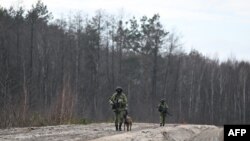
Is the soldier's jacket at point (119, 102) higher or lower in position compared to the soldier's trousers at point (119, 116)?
higher

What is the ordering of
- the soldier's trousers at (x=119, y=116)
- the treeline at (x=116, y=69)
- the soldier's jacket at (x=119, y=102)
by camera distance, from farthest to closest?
the treeline at (x=116, y=69), the soldier's trousers at (x=119, y=116), the soldier's jacket at (x=119, y=102)

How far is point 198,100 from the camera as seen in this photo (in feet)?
309

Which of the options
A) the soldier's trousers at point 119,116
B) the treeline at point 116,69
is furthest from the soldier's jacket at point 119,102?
the treeline at point 116,69

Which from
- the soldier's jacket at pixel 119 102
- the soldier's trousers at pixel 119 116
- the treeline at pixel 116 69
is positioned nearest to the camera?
the soldier's jacket at pixel 119 102

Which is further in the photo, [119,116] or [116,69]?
[116,69]

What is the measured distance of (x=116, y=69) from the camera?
8569 centimetres

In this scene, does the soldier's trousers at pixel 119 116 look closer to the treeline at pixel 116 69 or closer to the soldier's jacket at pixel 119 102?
the soldier's jacket at pixel 119 102

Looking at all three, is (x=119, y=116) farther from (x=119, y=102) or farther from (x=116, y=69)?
(x=116, y=69)

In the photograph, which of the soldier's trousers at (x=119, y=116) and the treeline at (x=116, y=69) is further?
the treeline at (x=116, y=69)

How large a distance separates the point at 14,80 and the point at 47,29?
64.2ft

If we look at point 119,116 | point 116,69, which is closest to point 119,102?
point 119,116

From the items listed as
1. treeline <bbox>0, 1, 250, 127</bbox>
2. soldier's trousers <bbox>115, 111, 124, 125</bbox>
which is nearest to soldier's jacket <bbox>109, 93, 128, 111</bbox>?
soldier's trousers <bbox>115, 111, 124, 125</bbox>

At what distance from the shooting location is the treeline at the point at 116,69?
70.6 meters

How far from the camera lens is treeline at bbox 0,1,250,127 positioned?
70.6 m
